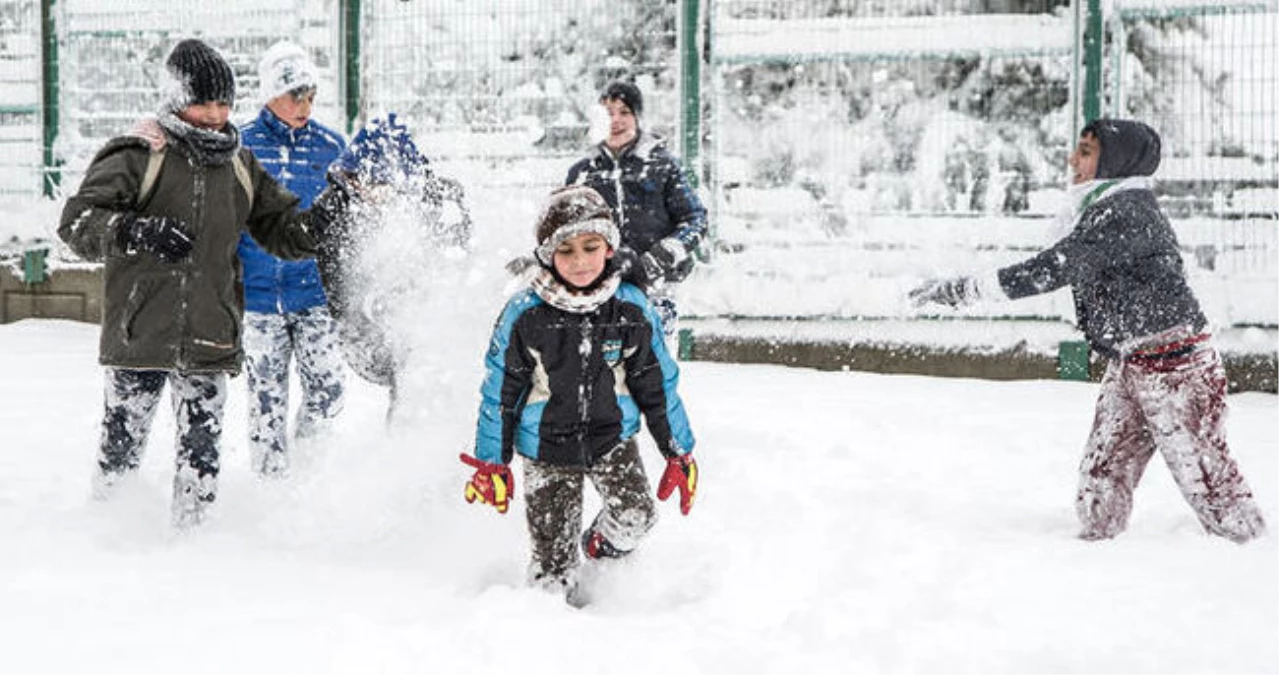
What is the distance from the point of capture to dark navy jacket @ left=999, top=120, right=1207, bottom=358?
4574 millimetres

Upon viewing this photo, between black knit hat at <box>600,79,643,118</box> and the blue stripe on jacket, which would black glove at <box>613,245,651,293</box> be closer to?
the blue stripe on jacket

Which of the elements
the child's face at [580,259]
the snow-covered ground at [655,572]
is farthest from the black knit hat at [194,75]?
the snow-covered ground at [655,572]

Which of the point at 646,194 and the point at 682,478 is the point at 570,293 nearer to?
the point at 682,478

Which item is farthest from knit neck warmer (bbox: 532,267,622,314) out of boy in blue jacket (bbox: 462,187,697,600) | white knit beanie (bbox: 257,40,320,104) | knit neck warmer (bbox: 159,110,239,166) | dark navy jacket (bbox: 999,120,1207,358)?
white knit beanie (bbox: 257,40,320,104)

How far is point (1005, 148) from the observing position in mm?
8781

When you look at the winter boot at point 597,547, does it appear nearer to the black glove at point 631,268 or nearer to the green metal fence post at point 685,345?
the black glove at point 631,268

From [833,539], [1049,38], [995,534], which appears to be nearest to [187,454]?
[833,539]

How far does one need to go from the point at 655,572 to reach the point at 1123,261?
1977mm

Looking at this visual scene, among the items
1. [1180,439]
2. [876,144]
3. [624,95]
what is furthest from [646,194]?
[876,144]

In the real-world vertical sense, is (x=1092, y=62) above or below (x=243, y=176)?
above

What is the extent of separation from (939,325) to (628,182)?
12.6ft

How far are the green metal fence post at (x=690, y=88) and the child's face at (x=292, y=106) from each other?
4484 mm

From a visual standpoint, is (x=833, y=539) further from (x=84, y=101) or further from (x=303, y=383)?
(x=84, y=101)

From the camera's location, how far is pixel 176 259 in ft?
13.6
